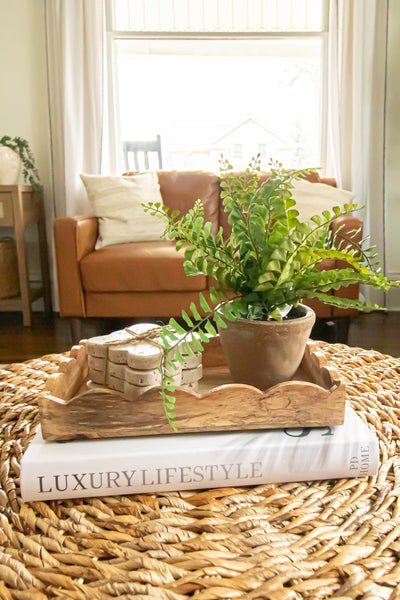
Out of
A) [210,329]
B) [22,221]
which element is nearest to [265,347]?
[210,329]

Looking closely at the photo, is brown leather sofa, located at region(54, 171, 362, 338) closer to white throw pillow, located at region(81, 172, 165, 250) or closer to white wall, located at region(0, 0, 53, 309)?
white throw pillow, located at region(81, 172, 165, 250)

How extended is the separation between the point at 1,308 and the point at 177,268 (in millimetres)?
1377

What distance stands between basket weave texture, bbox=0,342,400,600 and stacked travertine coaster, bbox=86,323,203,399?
15cm

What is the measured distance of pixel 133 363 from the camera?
0.70 m

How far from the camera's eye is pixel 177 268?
8.60ft

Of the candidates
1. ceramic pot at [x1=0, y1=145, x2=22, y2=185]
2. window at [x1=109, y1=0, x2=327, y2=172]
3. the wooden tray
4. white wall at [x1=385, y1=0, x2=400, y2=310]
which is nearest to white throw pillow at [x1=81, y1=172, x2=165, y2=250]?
ceramic pot at [x1=0, y1=145, x2=22, y2=185]

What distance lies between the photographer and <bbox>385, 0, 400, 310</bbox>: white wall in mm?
3537

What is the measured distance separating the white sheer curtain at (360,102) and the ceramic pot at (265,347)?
3016mm

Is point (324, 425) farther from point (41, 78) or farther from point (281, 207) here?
point (41, 78)

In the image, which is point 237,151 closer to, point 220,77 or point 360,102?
point 220,77

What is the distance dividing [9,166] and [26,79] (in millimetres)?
736

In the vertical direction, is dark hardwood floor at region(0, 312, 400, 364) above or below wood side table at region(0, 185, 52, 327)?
below

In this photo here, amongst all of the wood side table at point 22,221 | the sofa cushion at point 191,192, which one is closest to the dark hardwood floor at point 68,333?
the wood side table at point 22,221

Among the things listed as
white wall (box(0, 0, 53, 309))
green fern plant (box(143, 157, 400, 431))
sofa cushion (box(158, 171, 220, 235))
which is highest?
white wall (box(0, 0, 53, 309))
